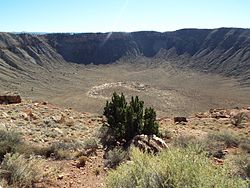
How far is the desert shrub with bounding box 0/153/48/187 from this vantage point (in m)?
8.62

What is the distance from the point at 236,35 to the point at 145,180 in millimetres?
129736

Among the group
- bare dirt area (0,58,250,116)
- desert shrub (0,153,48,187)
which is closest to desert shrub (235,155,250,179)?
desert shrub (0,153,48,187)

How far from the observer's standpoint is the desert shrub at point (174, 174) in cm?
562

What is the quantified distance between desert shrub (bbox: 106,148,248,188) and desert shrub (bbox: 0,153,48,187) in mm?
2785

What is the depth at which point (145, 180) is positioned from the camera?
20.4ft

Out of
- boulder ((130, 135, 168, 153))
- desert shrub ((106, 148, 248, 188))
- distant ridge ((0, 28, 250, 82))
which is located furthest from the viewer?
distant ridge ((0, 28, 250, 82))

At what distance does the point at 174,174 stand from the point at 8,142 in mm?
6813

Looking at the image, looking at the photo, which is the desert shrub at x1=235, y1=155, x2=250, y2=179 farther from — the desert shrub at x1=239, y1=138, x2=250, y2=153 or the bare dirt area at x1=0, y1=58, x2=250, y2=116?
the bare dirt area at x1=0, y1=58, x2=250, y2=116

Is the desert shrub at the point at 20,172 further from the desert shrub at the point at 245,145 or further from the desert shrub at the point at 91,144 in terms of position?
the desert shrub at the point at 245,145

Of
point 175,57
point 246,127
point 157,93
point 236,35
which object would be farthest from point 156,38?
point 246,127

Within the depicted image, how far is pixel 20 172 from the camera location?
28.5ft

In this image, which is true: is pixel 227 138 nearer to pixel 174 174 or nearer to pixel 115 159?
pixel 115 159

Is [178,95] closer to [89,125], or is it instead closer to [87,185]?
[89,125]

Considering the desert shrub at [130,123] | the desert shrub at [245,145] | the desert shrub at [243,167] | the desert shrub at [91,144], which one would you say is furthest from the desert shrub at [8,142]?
the desert shrub at [245,145]
